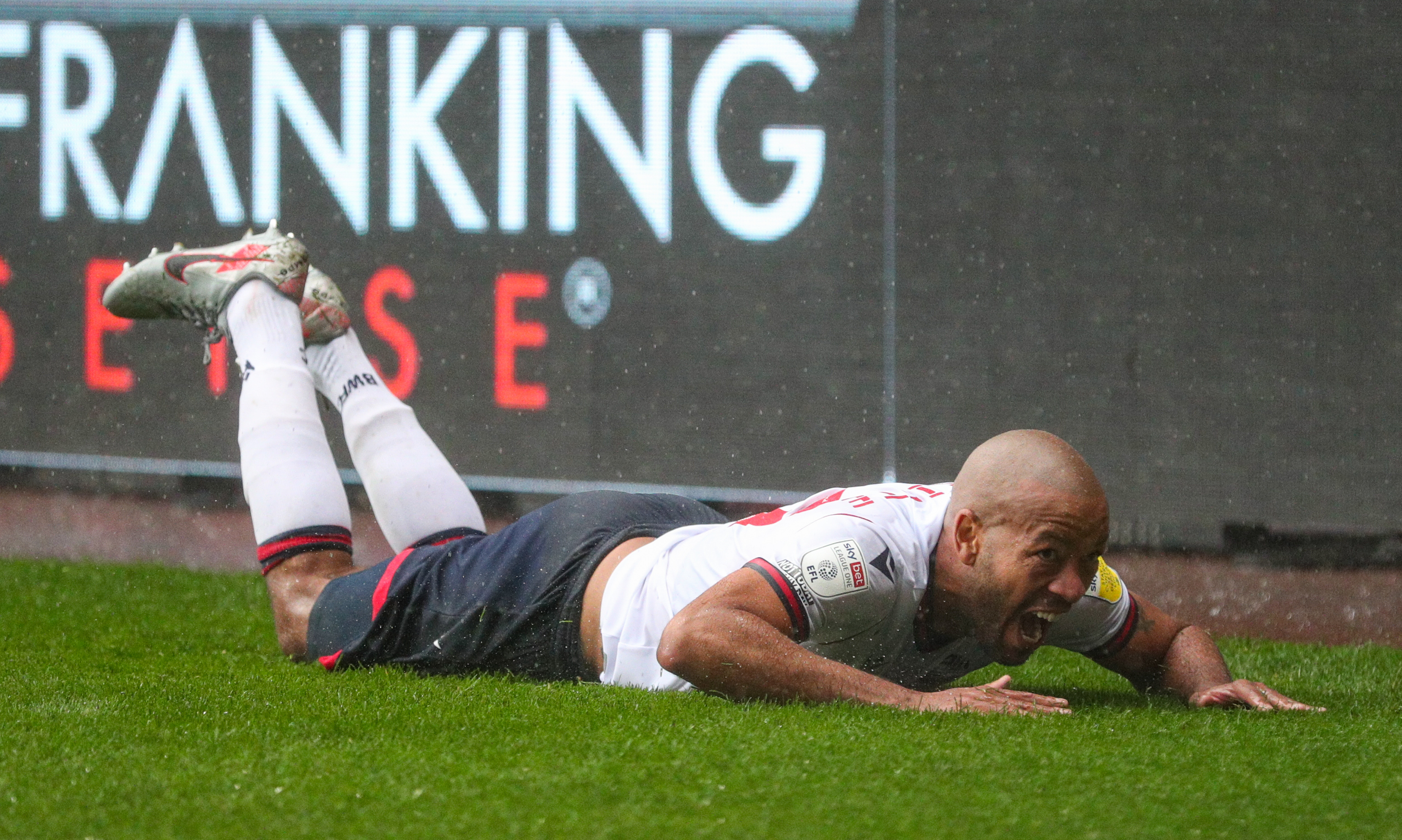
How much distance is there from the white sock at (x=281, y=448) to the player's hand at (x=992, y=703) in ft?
4.17

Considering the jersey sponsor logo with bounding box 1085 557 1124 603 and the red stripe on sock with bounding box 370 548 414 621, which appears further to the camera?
the red stripe on sock with bounding box 370 548 414 621

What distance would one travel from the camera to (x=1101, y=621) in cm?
241

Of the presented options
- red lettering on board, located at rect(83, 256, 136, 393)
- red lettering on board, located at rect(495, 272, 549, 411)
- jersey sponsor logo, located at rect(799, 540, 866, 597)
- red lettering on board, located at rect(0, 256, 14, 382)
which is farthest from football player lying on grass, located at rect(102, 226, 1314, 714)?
red lettering on board, located at rect(0, 256, 14, 382)

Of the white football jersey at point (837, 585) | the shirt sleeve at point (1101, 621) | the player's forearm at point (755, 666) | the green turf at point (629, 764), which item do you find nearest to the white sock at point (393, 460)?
the green turf at point (629, 764)

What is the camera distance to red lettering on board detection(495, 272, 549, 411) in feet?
14.4

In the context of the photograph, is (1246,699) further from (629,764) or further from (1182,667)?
(629,764)

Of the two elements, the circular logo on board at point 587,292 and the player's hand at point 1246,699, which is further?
the circular logo on board at point 587,292

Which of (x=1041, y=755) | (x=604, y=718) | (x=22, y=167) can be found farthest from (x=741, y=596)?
(x=22, y=167)

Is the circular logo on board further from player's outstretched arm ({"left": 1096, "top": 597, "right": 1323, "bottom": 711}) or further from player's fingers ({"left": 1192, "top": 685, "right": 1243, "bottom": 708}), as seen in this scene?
player's fingers ({"left": 1192, "top": 685, "right": 1243, "bottom": 708})

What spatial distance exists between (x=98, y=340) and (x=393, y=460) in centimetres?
194

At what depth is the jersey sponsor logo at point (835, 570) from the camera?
211cm

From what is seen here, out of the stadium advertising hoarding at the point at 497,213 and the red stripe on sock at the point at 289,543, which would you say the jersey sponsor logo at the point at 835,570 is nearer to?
the red stripe on sock at the point at 289,543

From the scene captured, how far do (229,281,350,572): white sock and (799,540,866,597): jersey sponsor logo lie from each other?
1145 mm

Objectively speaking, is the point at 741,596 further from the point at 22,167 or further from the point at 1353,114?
the point at 22,167
